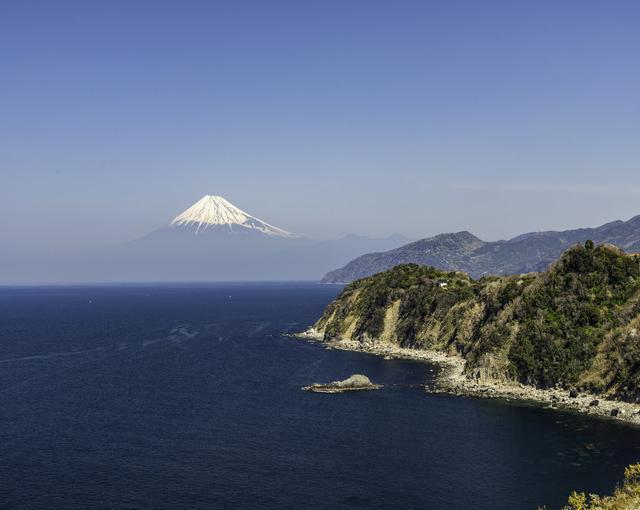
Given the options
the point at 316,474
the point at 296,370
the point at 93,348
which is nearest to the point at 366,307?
the point at 296,370

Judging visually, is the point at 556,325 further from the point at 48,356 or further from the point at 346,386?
A: the point at 48,356

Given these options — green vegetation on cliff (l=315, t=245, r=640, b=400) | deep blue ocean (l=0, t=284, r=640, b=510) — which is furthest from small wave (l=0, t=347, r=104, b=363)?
green vegetation on cliff (l=315, t=245, r=640, b=400)

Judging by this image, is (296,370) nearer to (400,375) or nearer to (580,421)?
(400,375)

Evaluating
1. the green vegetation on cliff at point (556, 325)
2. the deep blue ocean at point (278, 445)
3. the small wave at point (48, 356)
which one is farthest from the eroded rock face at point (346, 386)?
the small wave at point (48, 356)

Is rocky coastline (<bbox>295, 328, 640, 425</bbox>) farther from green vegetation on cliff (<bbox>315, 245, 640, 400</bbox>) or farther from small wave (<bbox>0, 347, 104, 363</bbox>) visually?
small wave (<bbox>0, 347, 104, 363</bbox>)

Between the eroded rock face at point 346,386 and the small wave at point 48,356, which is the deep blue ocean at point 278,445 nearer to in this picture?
the eroded rock face at point 346,386

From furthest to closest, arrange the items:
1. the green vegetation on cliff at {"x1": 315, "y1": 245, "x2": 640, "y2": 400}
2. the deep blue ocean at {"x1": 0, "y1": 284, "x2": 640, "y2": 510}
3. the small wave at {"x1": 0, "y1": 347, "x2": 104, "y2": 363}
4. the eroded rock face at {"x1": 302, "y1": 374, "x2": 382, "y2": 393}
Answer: the small wave at {"x1": 0, "y1": 347, "x2": 104, "y2": 363}, the eroded rock face at {"x1": 302, "y1": 374, "x2": 382, "y2": 393}, the green vegetation on cliff at {"x1": 315, "y1": 245, "x2": 640, "y2": 400}, the deep blue ocean at {"x1": 0, "y1": 284, "x2": 640, "y2": 510}

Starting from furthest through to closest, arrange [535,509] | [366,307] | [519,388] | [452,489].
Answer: [366,307], [519,388], [452,489], [535,509]
